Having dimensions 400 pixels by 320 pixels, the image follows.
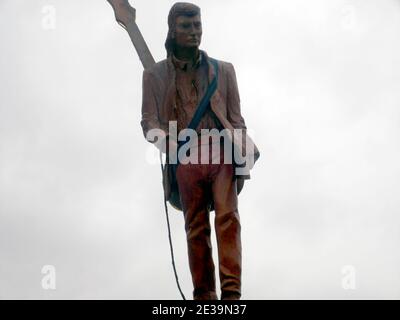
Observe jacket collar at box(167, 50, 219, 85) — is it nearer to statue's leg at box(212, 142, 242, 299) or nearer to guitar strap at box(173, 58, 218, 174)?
guitar strap at box(173, 58, 218, 174)

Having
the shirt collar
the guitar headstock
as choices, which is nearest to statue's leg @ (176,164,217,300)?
the shirt collar

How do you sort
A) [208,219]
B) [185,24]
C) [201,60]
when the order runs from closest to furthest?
[208,219] < [185,24] < [201,60]

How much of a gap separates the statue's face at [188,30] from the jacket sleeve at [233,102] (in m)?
0.60

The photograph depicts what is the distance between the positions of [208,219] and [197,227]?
0.20m

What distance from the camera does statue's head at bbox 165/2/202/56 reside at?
14641 mm

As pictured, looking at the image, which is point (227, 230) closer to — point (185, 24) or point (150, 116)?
point (150, 116)

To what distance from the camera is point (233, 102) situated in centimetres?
1488

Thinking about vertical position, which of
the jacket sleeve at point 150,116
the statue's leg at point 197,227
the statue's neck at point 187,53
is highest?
the statue's neck at point 187,53

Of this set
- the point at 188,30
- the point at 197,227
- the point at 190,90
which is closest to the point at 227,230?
the point at 197,227

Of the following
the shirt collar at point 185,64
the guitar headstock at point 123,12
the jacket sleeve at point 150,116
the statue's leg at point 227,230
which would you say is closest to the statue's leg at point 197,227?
the statue's leg at point 227,230

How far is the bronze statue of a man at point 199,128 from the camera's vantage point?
45.8ft

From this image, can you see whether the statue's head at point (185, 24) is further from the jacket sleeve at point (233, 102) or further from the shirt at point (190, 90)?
the jacket sleeve at point (233, 102)

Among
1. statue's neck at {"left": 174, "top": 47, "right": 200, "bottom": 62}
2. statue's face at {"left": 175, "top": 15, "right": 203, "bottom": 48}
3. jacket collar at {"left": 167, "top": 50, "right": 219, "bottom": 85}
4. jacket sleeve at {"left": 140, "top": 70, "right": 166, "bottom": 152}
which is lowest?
jacket sleeve at {"left": 140, "top": 70, "right": 166, "bottom": 152}
